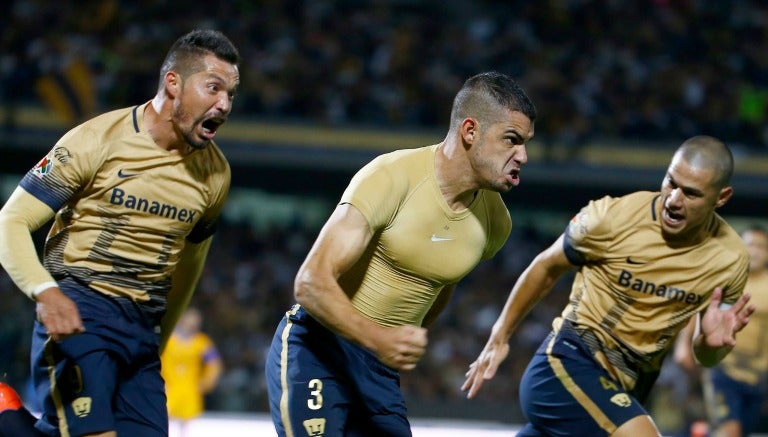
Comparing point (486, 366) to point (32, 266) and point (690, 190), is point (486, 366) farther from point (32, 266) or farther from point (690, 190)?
point (32, 266)

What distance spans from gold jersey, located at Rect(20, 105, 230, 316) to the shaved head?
2263 mm

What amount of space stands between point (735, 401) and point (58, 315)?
19.3 feet

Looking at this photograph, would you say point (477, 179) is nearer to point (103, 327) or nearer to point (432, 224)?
point (432, 224)

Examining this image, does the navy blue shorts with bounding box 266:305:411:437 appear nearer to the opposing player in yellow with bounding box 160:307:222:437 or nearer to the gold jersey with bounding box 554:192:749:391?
the gold jersey with bounding box 554:192:749:391

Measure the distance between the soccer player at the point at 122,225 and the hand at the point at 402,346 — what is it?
1.26 metres

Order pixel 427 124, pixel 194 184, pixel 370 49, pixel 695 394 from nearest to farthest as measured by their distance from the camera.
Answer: pixel 194 184
pixel 695 394
pixel 427 124
pixel 370 49

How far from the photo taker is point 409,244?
4.38 m

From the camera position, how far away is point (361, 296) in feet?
14.6

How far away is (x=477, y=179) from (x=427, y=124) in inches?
490

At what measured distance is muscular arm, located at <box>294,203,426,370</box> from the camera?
3.79 meters

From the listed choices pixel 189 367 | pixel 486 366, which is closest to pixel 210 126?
pixel 486 366

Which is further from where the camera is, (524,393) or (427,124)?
(427,124)

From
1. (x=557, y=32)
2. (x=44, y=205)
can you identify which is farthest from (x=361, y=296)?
(x=557, y=32)

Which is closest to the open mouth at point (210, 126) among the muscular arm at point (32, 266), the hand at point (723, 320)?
the muscular arm at point (32, 266)
